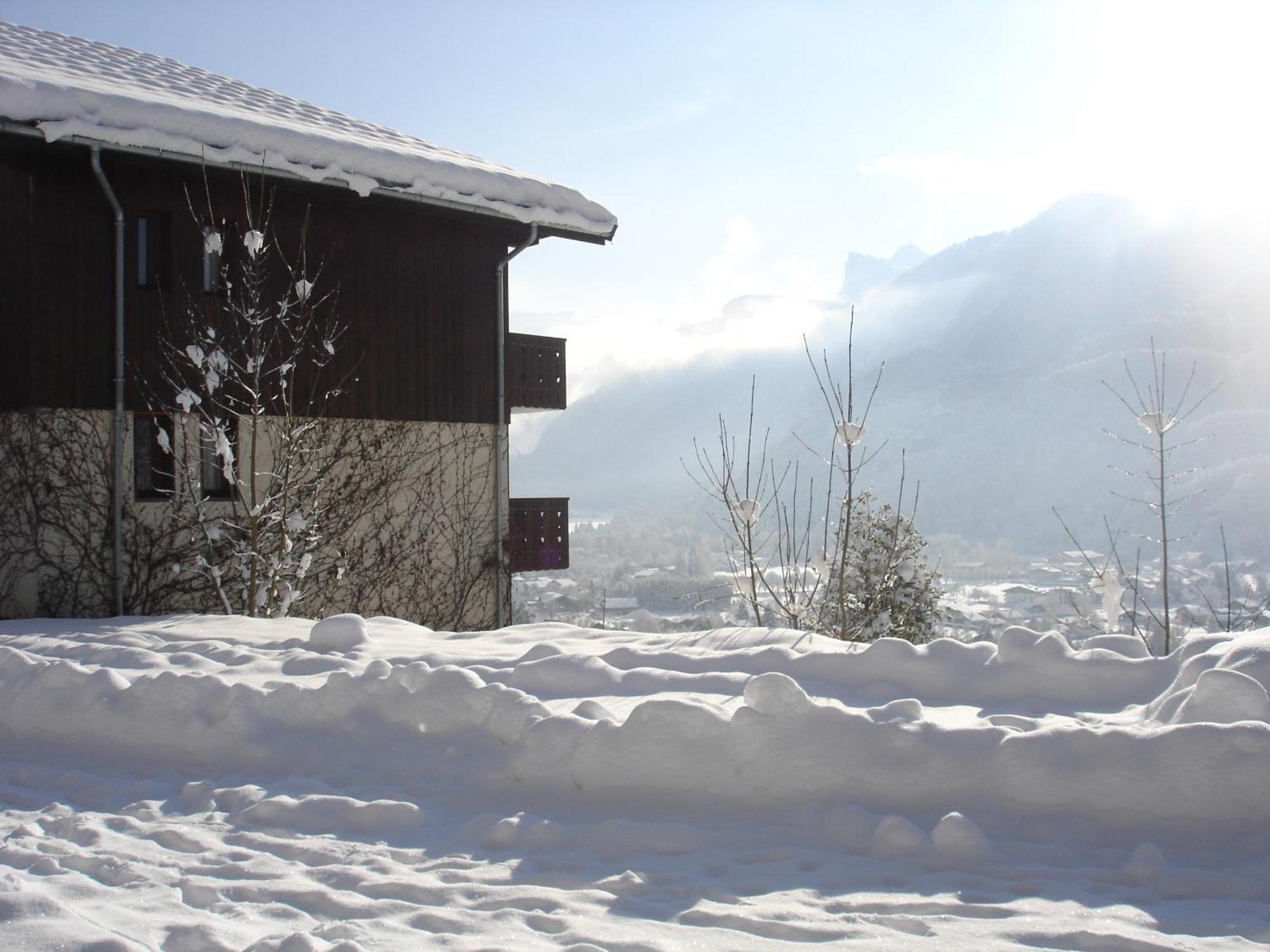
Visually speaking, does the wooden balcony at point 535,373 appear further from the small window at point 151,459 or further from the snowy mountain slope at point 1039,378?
the snowy mountain slope at point 1039,378

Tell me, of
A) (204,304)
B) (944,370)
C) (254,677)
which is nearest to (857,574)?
(204,304)

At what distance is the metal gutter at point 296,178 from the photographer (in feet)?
30.2

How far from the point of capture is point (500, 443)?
42.8 feet

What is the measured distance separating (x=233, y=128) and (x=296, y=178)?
81 centimetres

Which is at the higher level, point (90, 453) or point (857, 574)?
point (90, 453)

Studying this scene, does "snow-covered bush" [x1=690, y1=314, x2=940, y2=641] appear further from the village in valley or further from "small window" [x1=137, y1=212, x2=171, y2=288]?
"small window" [x1=137, y1=212, x2=171, y2=288]

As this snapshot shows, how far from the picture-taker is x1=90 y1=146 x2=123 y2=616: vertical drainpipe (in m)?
9.98

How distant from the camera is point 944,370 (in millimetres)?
108062

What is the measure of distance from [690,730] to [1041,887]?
133 centimetres

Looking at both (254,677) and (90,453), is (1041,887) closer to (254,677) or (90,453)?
(254,677)

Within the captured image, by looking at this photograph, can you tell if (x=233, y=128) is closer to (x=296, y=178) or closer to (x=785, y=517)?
(x=296, y=178)

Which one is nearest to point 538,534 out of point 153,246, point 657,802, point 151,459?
point 151,459

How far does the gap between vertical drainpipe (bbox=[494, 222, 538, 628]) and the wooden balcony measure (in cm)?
26

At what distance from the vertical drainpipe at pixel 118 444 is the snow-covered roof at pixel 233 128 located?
83 cm
